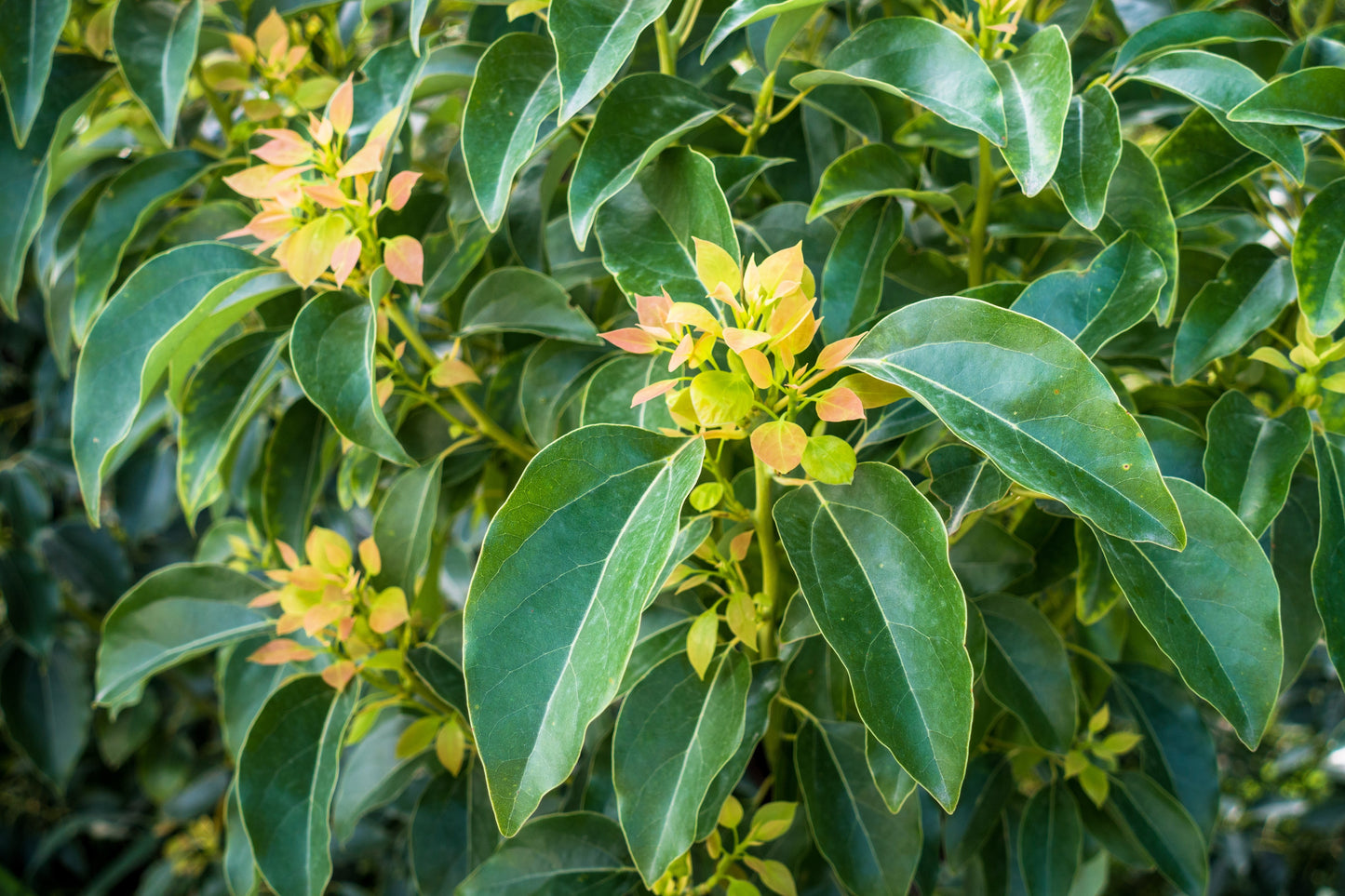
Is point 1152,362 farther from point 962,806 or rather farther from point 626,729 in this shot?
point 626,729

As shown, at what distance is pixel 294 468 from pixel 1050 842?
0.73 m

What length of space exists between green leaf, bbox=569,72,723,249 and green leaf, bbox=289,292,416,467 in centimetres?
17

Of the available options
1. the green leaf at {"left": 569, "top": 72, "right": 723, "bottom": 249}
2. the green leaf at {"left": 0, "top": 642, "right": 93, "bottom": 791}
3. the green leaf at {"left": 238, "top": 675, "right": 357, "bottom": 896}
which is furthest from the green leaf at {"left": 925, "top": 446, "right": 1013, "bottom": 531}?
the green leaf at {"left": 0, "top": 642, "right": 93, "bottom": 791}

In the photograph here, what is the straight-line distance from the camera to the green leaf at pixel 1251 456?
1.92ft

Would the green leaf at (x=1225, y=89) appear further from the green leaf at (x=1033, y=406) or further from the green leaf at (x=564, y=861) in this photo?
the green leaf at (x=564, y=861)

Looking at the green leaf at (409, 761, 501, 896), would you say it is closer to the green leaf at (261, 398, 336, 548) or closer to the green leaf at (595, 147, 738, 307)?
the green leaf at (261, 398, 336, 548)

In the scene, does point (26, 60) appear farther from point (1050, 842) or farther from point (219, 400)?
point (1050, 842)

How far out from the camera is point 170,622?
837 mm

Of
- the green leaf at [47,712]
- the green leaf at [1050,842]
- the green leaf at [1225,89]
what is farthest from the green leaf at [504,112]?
the green leaf at [47,712]

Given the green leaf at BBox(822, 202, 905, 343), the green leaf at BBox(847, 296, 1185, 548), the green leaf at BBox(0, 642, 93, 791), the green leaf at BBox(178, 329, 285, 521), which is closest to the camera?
the green leaf at BBox(847, 296, 1185, 548)

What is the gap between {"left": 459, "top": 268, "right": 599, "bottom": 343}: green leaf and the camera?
720mm

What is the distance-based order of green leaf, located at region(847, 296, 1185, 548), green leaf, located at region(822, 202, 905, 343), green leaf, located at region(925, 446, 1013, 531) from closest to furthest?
green leaf, located at region(847, 296, 1185, 548) → green leaf, located at region(925, 446, 1013, 531) → green leaf, located at region(822, 202, 905, 343)

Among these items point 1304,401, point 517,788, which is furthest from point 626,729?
point 1304,401

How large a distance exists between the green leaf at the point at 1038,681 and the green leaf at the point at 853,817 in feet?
0.35
